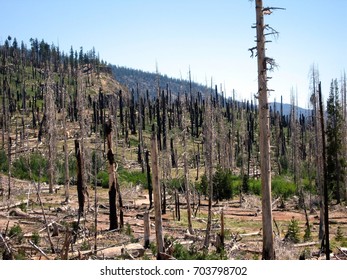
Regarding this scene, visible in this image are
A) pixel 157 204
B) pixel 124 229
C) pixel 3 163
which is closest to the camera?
pixel 157 204

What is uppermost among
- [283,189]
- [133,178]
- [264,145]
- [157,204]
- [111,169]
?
[264,145]

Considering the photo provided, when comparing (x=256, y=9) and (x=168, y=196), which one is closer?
(x=256, y=9)

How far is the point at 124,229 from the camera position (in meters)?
19.8

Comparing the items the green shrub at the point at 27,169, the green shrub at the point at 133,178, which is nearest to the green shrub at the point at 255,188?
the green shrub at the point at 133,178

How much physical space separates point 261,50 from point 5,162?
38.7 meters

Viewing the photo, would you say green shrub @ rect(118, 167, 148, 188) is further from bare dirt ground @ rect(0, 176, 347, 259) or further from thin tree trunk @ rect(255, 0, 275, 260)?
thin tree trunk @ rect(255, 0, 275, 260)

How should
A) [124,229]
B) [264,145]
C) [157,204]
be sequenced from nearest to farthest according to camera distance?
[264,145], [157,204], [124,229]

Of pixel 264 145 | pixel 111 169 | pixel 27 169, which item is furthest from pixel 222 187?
pixel 264 145

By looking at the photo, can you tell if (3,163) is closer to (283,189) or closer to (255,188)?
(255,188)

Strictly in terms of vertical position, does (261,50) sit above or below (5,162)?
above
